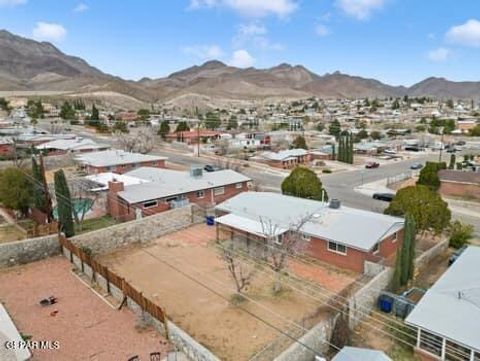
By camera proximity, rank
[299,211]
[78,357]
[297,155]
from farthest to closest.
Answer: [297,155] < [299,211] < [78,357]

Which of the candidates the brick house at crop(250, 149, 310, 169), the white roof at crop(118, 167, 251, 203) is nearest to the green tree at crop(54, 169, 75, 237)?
the white roof at crop(118, 167, 251, 203)

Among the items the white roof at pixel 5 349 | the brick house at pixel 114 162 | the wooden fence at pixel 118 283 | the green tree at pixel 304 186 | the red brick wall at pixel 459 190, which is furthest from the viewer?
the brick house at pixel 114 162

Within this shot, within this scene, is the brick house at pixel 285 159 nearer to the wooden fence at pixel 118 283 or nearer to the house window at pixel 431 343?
the wooden fence at pixel 118 283

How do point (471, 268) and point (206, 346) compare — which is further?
point (471, 268)

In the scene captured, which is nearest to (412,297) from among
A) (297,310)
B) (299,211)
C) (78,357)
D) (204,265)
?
(297,310)

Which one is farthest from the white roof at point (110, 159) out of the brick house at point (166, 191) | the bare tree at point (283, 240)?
the bare tree at point (283, 240)

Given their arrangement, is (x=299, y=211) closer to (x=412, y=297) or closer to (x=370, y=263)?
(x=370, y=263)
